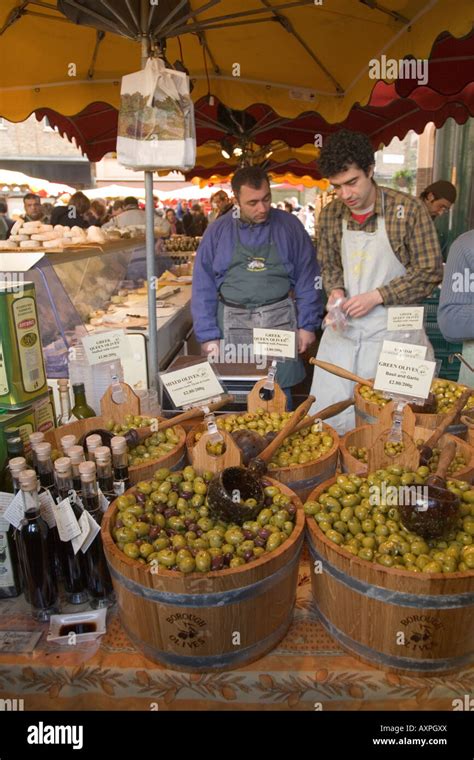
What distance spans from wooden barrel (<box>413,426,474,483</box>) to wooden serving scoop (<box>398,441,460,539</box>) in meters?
0.25

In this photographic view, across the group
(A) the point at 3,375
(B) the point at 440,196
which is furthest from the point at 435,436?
(B) the point at 440,196

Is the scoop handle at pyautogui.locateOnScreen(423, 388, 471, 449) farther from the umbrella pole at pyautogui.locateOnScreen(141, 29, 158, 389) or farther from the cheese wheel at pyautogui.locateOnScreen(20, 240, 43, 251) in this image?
the cheese wheel at pyautogui.locateOnScreen(20, 240, 43, 251)

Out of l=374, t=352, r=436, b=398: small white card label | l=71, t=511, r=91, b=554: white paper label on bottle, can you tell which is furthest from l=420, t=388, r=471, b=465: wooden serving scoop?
l=71, t=511, r=91, b=554: white paper label on bottle

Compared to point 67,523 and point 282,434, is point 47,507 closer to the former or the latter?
point 67,523

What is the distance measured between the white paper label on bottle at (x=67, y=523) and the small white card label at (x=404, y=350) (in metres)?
1.13

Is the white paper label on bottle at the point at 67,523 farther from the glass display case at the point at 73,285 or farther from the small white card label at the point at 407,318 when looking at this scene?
the small white card label at the point at 407,318

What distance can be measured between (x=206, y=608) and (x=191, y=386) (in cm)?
74

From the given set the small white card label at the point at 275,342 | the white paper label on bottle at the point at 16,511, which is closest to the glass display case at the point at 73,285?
the small white card label at the point at 275,342

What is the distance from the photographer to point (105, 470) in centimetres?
157

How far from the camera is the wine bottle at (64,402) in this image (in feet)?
6.93

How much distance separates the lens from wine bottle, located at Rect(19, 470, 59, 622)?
1424 millimetres

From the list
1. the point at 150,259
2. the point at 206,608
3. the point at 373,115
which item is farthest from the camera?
the point at 373,115
